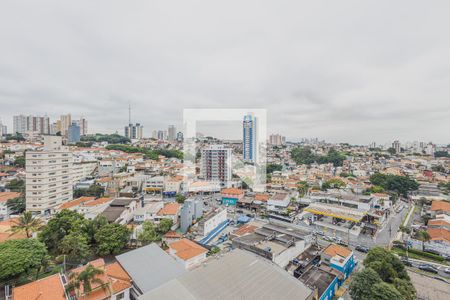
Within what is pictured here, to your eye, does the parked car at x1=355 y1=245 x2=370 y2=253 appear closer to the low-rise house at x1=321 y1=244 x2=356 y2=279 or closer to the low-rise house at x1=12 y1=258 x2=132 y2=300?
the low-rise house at x1=321 y1=244 x2=356 y2=279

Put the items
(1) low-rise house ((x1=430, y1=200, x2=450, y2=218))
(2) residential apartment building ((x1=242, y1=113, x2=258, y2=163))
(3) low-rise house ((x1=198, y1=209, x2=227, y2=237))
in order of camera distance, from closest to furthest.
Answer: (3) low-rise house ((x1=198, y1=209, x2=227, y2=237)) < (1) low-rise house ((x1=430, y1=200, x2=450, y2=218)) < (2) residential apartment building ((x1=242, y1=113, x2=258, y2=163))

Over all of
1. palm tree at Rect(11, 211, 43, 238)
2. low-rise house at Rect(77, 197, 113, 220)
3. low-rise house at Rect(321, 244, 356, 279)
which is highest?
palm tree at Rect(11, 211, 43, 238)

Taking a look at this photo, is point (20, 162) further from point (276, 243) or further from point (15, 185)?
point (276, 243)

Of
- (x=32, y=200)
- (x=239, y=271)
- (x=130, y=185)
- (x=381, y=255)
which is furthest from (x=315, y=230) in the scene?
(x=32, y=200)

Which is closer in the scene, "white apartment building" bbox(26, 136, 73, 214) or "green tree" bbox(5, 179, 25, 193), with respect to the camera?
"white apartment building" bbox(26, 136, 73, 214)

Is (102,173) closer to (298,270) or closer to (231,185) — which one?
(231,185)

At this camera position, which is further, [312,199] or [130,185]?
[130,185]

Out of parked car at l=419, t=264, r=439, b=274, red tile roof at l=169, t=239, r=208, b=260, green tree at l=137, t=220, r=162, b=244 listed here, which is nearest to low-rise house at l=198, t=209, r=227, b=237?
red tile roof at l=169, t=239, r=208, b=260

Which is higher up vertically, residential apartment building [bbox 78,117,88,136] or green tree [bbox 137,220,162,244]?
residential apartment building [bbox 78,117,88,136]
